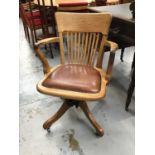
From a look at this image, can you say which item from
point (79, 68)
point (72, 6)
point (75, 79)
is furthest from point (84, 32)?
point (72, 6)

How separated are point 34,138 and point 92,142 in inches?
18.3

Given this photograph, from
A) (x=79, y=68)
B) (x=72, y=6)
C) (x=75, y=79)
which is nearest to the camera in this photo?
(x=75, y=79)

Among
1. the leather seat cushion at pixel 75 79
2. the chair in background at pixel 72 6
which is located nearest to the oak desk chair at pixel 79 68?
the leather seat cushion at pixel 75 79

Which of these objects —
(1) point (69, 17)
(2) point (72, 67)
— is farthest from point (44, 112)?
(1) point (69, 17)

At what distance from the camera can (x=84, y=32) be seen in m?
1.48

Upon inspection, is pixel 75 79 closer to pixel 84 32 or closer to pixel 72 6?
pixel 84 32

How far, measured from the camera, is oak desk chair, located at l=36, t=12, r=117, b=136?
115 centimetres

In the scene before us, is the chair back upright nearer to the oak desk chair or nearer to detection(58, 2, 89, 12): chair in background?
the oak desk chair

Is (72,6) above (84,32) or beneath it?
above

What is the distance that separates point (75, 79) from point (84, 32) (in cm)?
48

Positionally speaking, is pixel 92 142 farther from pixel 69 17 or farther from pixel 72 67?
pixel 69 17
